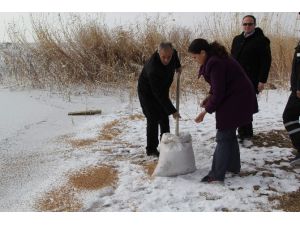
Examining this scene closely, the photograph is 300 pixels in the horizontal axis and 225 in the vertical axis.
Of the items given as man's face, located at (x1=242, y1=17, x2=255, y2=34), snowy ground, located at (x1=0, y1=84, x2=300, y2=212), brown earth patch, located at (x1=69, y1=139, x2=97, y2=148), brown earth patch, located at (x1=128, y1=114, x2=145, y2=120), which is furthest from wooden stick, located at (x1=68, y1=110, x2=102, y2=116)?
man's face, located at (x1=242, y1=17, x2=255, y2=34)

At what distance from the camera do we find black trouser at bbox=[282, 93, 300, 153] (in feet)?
12.1

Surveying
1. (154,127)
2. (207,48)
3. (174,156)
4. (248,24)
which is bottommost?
(174,156)

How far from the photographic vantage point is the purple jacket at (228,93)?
3119 mm

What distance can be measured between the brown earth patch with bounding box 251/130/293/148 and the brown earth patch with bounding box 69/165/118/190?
1775 mm

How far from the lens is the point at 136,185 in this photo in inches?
138

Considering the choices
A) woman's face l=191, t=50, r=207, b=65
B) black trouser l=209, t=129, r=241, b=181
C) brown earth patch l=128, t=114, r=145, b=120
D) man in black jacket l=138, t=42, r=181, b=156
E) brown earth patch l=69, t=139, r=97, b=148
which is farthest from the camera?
brown earth patch l=128, t=114, r=145, b=120

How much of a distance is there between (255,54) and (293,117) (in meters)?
0.90

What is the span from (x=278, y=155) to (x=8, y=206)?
2754 mm

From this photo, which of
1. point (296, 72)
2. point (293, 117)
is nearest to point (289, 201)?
point (293, 117)

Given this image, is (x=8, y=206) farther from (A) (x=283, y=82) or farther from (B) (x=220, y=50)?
(A) (x=283, y=82)

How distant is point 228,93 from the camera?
3.21 metres

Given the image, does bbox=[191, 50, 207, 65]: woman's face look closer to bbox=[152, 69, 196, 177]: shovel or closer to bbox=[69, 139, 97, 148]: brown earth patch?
bbox=[152, 69, 196, 177]: shovel

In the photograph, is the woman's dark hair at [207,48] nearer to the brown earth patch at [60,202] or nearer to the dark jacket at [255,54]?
the dark jacket at [255,54]

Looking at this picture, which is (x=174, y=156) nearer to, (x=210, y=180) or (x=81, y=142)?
(x=210, y=180)
